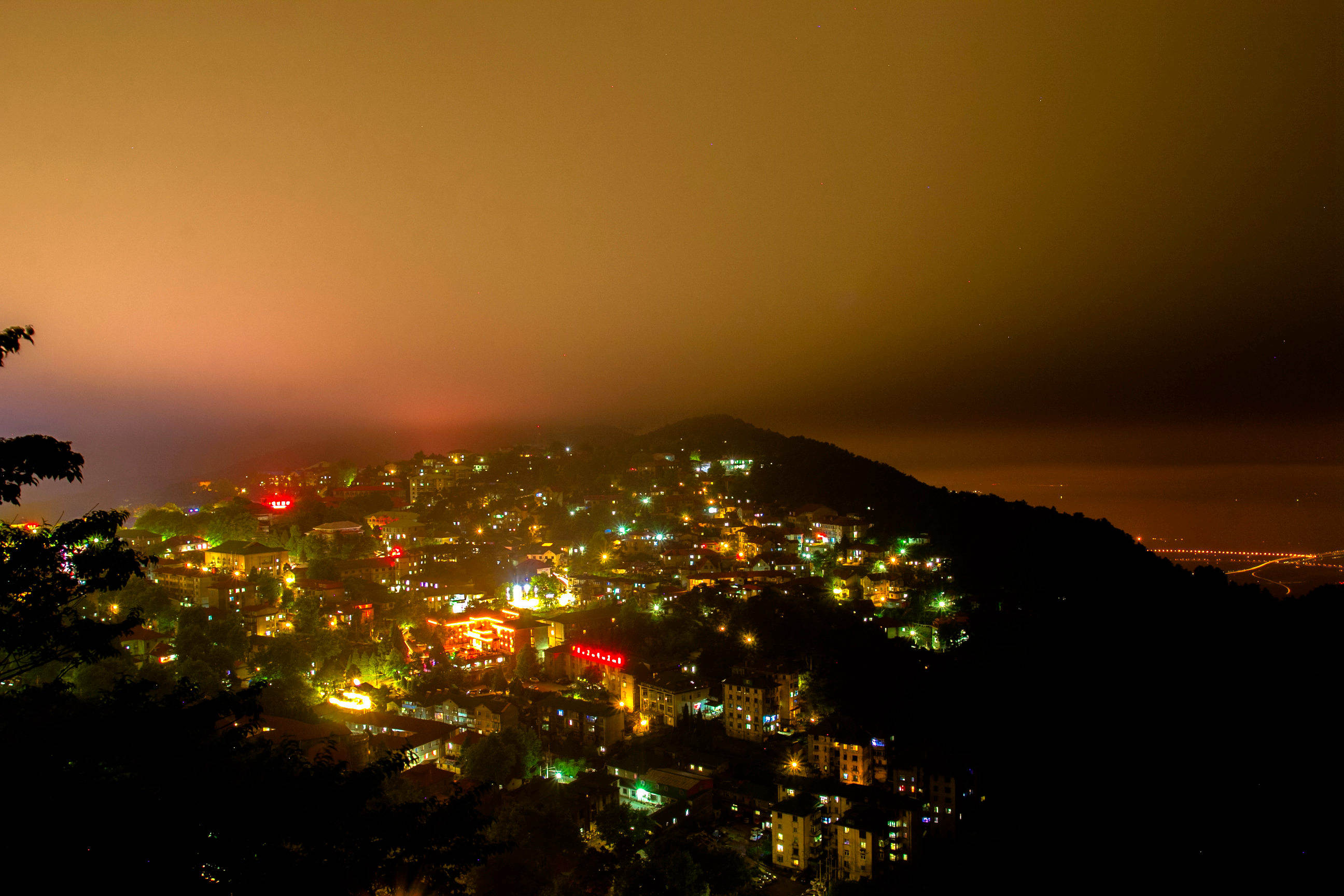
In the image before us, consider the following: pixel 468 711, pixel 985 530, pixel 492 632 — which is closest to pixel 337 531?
pixel 492 632

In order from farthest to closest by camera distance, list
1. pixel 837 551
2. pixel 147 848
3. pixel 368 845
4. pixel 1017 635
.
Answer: pixel 837 551
pixel 1017 635
pixel 368 845
pixel 147 848

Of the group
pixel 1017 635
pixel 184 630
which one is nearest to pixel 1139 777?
pixel 1017 635

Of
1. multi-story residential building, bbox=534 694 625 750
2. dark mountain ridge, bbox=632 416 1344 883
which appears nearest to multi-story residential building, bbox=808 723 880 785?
dark mountain ridge, bbox=632 416 1344 883

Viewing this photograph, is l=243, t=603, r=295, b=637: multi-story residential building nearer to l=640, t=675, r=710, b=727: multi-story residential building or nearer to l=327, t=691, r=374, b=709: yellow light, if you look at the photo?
l=327, t=691, r=374, b=709: yellow light

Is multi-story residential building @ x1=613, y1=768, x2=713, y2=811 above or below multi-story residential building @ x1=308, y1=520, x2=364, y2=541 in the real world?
below

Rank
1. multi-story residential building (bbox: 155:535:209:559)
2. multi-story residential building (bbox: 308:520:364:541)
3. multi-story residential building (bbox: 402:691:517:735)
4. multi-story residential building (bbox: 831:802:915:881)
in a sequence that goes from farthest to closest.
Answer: multi-story residential building (bbox: 308:520:364:541) < multi-story residential building (bbox: 155:535:209:559) < multi-story residential building (bbox: 402:691:517:735) < multi-story residential building (bbox: 831:802:915:881)

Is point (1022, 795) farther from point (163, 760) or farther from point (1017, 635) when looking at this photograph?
point (163, 760)
